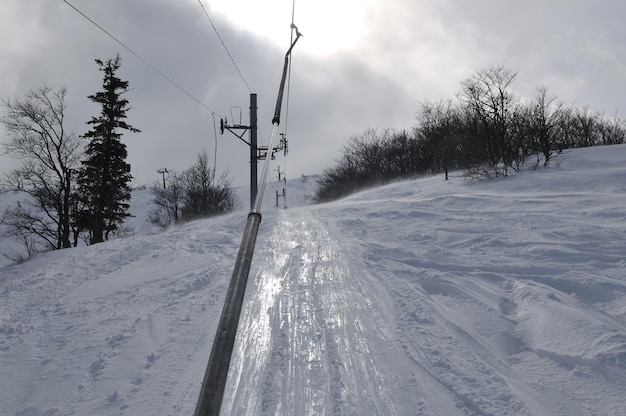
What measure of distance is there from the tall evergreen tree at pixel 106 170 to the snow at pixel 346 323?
17315mm

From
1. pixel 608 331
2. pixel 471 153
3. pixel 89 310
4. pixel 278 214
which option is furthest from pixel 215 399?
pixel 471 153

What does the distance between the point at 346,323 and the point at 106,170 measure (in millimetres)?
24800

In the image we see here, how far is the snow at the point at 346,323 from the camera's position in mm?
A: 3057

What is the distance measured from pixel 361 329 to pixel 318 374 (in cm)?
103

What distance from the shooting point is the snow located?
306 centimetres

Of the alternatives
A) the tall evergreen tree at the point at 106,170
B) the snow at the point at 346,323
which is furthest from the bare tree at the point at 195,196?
the snow at the point at 346,323

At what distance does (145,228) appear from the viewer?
48062mm

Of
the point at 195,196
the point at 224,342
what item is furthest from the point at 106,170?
the point at 224,342

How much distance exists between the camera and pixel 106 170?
24266 mm

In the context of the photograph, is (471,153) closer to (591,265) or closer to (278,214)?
(278,214)

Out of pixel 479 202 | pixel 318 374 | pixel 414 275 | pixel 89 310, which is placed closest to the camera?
pixel 318 374

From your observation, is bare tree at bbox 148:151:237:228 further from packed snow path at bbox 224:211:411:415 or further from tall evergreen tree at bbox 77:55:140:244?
packed snow path at bbox 224:211:411:415

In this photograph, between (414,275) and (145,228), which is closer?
(414,275)

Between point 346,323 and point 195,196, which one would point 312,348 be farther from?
point 195,196
